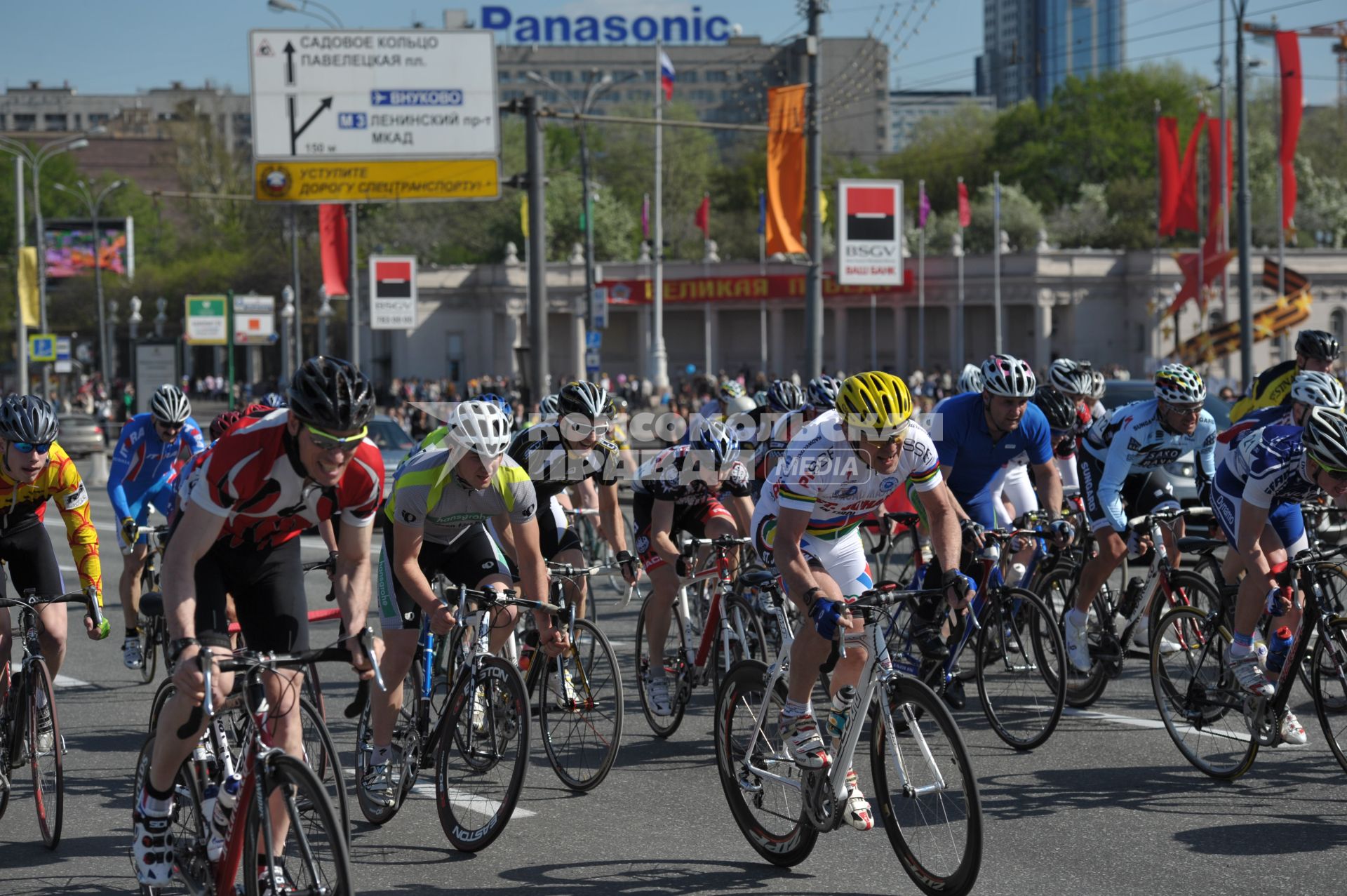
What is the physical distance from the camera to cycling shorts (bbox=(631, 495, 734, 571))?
8984 mm

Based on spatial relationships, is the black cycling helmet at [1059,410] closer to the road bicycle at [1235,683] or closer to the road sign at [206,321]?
the road bicycle at [1235,683]

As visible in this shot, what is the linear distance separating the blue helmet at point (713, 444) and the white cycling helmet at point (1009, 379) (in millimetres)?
Answer: 1474

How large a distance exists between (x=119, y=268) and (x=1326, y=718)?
2456 inches

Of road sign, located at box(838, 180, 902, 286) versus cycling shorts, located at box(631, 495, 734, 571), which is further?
road sign, located at box(838, 180, 902, 286)

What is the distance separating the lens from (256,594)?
564 cm

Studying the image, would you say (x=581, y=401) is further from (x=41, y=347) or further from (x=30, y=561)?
(x=41, y=347)

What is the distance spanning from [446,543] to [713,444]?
7.02ft

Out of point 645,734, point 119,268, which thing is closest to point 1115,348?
point 119,268

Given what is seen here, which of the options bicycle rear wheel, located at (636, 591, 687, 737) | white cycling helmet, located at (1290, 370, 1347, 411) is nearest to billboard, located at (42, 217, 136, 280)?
bicycle rear wheel, located at (636, 591, 687, 737)

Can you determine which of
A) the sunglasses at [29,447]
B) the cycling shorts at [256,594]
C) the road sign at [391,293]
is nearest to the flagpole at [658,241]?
the road sign at [391,293]

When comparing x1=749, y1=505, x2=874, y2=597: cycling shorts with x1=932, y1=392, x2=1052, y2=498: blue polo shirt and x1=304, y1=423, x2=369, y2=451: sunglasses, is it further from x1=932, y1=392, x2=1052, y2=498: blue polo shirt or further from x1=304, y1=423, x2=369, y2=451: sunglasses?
x1=932, y1=392, x2=1052, y2=498: blue polo shirt

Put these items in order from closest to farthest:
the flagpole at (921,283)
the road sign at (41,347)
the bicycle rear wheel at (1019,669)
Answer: the bicycle rear wheel at (1019,669)
the road sign at (41,347)
the flagpole at (921,283)

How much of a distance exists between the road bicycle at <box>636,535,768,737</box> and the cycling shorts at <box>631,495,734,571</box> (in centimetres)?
22

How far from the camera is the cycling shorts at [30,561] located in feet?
24.1
